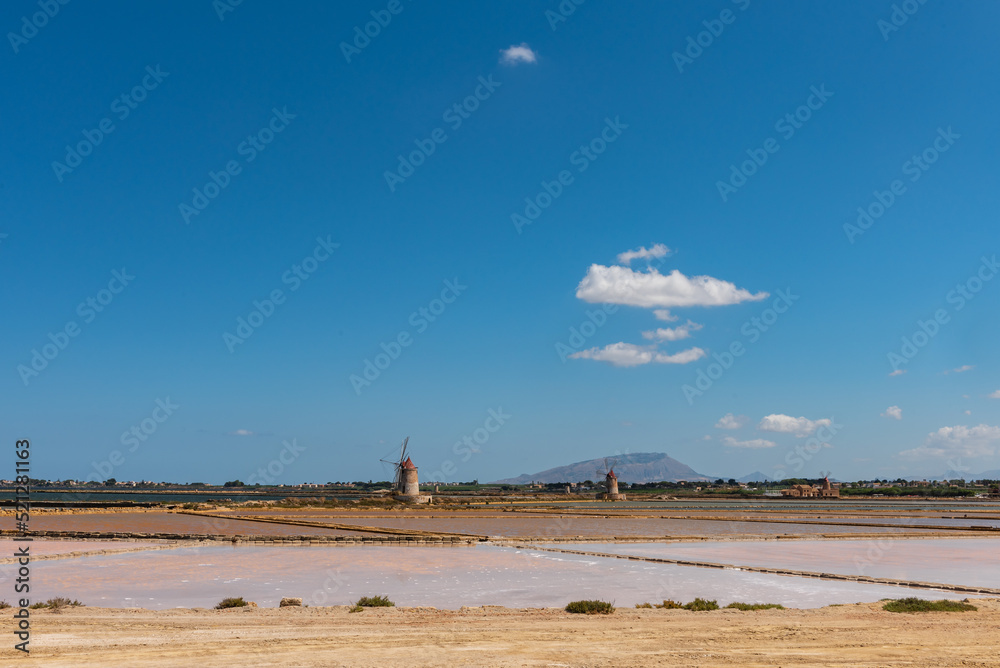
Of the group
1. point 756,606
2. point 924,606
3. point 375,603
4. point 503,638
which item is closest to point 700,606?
point 756,606

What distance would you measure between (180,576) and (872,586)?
19770 mm

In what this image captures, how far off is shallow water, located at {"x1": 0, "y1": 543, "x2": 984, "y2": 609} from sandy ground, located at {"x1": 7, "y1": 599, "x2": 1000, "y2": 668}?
240 centimetres

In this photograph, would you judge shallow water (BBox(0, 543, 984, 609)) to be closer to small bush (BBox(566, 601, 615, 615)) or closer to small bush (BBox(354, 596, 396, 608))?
small bush (BBox(354, 596, 396, 608))

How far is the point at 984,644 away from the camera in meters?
11.7

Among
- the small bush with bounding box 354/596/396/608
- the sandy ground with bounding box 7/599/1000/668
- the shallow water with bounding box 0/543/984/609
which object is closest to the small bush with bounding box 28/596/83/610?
the sandy ground with bounding box 7/599/1000/668

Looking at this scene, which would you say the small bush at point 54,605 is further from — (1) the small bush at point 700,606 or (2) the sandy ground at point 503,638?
(1) the small bush at point 700,606

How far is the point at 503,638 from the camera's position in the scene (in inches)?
464

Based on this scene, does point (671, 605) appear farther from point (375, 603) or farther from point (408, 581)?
point (408, 581)

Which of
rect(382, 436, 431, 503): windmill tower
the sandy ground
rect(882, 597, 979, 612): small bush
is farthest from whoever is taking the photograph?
rect(382, 436, 431, 503): windmill tower

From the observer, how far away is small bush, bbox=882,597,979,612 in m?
15.2

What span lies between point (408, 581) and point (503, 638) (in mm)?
9386

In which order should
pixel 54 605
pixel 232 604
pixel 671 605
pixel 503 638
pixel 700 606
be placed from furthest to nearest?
pixel 671 605, pixel 700 606, pixel 232 604, pixel 54 605, pixel 503 638

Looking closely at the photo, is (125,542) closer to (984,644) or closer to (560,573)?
(560,573)

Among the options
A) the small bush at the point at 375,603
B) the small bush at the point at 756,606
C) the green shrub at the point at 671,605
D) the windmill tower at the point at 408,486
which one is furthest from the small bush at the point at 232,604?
the windmill tower at the point at 408,486
